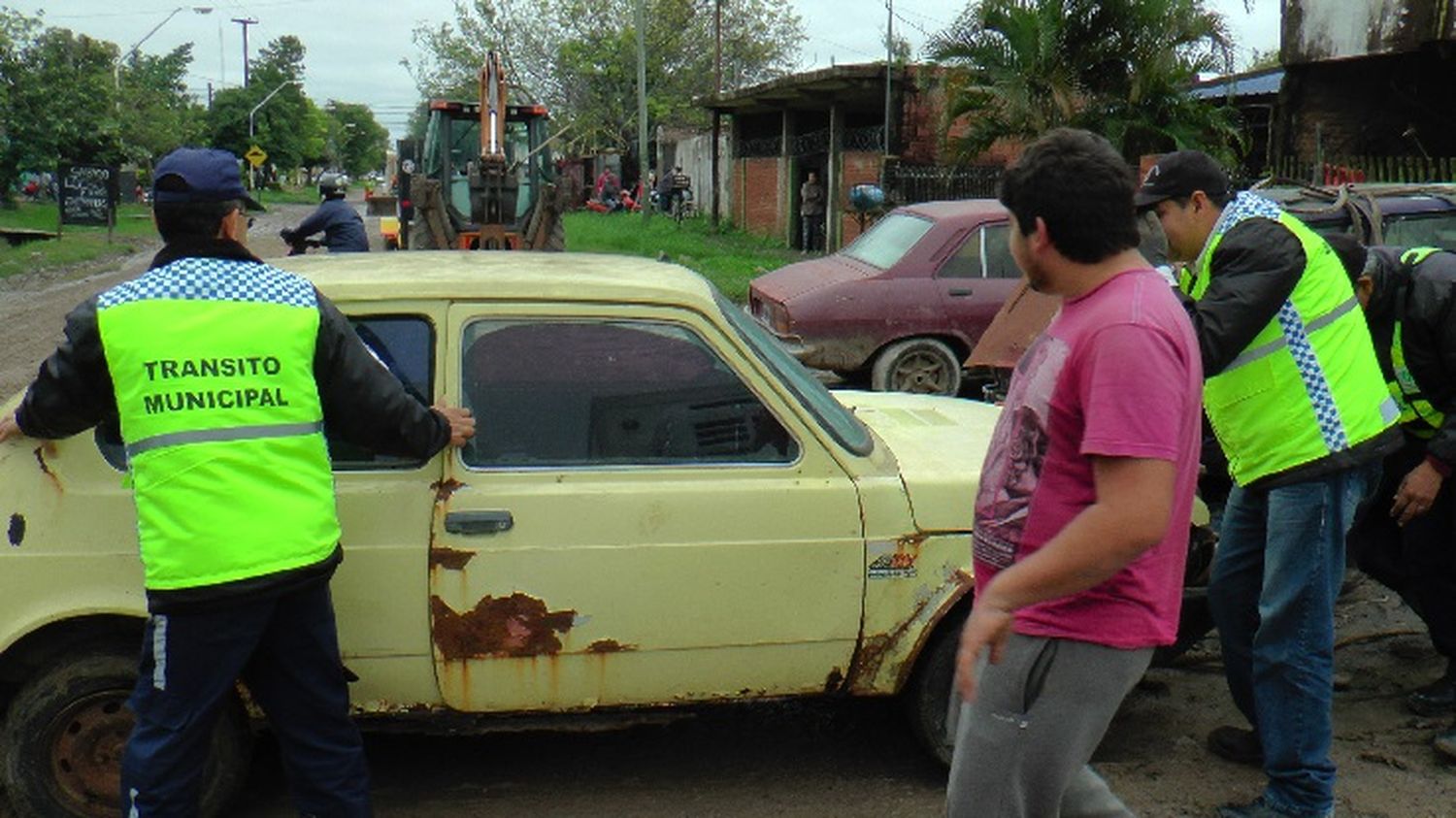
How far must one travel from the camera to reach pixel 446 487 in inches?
141

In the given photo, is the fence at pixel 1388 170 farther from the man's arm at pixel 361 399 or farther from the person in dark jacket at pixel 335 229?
the man's arm at pixel 361 399

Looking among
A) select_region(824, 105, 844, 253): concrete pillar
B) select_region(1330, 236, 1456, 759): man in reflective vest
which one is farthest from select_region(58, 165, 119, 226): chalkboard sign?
select_region(1330, 236, 1456, 759): man in reflective vest

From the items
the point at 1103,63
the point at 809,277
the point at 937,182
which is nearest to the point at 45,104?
the point at 937,182

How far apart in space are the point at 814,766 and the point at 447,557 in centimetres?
140

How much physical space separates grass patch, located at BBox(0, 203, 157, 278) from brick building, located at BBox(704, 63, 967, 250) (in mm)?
10524

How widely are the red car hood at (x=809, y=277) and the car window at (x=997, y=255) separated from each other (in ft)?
2.64

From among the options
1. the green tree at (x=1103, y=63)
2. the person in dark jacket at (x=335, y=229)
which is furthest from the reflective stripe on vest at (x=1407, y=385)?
the green tree at (x=1103, y=63)

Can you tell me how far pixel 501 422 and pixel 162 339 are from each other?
3.34ft

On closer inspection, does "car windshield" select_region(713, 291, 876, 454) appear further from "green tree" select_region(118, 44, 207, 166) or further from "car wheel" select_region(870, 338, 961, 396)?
"green tree" select_region(118, 44, 207, 166)

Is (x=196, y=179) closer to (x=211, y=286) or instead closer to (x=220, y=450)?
(x=211, y=286)

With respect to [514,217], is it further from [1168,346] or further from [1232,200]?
[1168,346]

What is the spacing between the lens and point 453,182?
1689 cm

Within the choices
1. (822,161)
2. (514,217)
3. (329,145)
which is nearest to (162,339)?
(514,217)

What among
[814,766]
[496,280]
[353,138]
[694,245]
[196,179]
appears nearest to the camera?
[196,179]
